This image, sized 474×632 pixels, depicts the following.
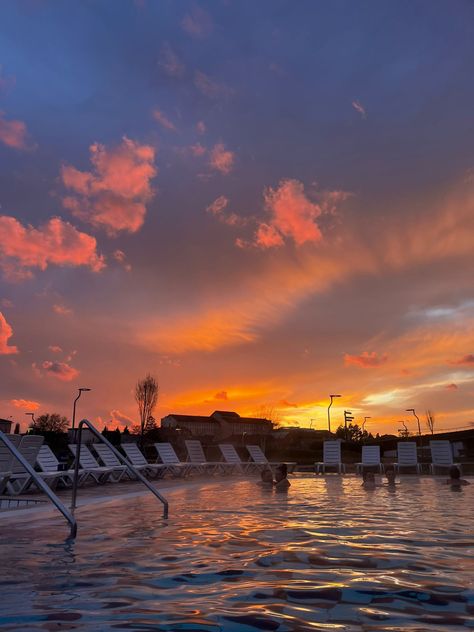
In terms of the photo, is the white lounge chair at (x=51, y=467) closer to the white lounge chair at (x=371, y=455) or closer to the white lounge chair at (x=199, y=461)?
the white lounge chair at (x=199, y=461)

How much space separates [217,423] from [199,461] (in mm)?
102951

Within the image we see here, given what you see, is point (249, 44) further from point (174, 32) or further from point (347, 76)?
point (347, 76)

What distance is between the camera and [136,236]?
1659 centimetres

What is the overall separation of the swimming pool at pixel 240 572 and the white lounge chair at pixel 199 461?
36.3 ft

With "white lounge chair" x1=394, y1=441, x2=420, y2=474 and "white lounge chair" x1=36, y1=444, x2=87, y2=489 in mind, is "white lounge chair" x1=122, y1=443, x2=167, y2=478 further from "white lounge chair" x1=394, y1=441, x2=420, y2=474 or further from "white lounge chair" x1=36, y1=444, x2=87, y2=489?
"white lounge chair" x1=394, y1=441, x2=420, y2=474

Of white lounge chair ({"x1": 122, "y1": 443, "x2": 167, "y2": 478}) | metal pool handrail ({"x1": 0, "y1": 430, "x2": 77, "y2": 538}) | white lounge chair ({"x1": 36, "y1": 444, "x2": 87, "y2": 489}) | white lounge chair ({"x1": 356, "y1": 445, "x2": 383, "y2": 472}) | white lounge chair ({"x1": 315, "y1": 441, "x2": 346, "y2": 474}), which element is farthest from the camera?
white lounge chair ({"x1": 315, "y1": 441, "x2": 346, "y2": 474})

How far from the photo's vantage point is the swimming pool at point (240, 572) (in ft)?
9.19

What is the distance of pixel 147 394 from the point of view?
57.8 metres

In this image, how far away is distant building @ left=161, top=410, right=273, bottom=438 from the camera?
113m

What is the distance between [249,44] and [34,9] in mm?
4388

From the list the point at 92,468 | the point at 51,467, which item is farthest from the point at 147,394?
the point at 51,467

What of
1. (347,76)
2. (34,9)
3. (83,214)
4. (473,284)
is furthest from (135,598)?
(473,284)

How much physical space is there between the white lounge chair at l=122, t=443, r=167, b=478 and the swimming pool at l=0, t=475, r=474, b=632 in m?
8.38

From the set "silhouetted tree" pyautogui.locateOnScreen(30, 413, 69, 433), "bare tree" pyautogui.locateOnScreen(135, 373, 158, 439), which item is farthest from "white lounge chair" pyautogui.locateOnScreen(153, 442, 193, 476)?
"silhouetted tree" pyautogui.locateOnScreen(30, 413, 69, 433)
